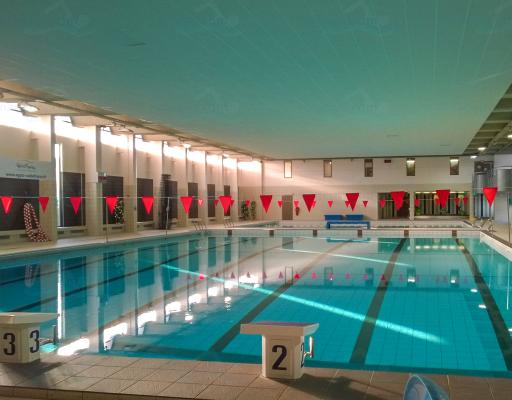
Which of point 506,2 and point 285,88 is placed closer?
point 506,2

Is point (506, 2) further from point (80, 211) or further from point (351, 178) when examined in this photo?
point (351, 178)

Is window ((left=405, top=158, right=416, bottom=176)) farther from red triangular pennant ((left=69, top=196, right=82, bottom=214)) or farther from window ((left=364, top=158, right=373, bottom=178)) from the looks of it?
red triangular pennant ((left=69, top=196, right=82, bottom=214))

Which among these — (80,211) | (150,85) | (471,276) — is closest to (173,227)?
(80,211)

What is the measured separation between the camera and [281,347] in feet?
10.4

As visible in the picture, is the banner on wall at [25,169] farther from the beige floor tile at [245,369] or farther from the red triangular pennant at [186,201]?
the beige floor tile at [245,369]

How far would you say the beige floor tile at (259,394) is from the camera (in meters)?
2.88

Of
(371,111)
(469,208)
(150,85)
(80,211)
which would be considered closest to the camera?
(150,85)

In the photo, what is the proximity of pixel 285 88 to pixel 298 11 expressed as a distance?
12.3ft

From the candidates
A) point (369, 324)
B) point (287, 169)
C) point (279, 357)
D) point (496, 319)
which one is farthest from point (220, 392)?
point (287, 169)

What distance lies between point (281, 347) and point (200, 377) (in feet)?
1.83

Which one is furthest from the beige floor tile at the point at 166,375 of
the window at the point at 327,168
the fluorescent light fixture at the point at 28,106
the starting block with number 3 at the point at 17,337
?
the window at the point at 327,168

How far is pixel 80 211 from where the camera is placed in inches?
622

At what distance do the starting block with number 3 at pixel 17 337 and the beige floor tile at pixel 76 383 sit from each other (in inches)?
19.9

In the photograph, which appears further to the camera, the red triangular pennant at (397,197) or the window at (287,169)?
the window at (287,169)
